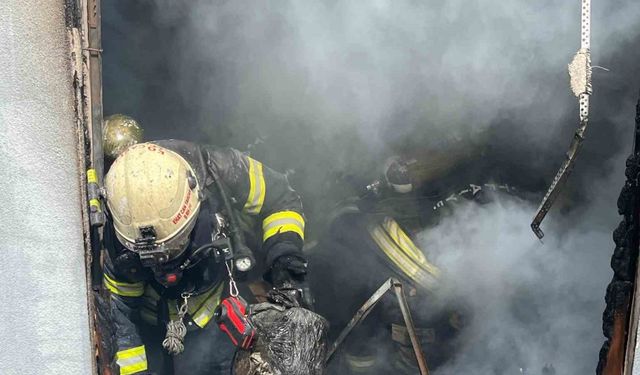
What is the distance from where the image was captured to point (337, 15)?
25.3ft

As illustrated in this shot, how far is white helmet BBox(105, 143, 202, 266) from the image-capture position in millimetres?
6172

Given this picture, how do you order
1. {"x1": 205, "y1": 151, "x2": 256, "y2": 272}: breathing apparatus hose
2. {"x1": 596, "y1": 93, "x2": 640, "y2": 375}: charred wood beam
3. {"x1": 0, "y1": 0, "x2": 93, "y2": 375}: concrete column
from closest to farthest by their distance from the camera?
1. {"x1": 596, "y1": 93, "x2": 640, "y2": 375}: charred wood beam
2. {"x1": 0, "y1": 0, "x2": 93, "y2": 375}: concrete column
3. {"x1": 205, "y1": 151, "x2": 256, "y2": 272}: breathing apparatus hose

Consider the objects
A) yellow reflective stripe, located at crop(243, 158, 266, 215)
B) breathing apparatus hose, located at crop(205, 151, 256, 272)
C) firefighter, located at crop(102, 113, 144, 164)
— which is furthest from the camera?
firefighter, located at crop(102, 113, 144, 164)

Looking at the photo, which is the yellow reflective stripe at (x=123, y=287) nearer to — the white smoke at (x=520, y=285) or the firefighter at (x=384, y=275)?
the firefighter at (x=384, y=275)

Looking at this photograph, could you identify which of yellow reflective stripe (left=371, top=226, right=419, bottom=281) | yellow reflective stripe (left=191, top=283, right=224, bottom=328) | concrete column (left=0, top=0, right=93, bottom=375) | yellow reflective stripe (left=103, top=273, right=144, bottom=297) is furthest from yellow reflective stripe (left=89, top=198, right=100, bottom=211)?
yellow reflective stripe (left=371, top=226, right=419, bottom=281)

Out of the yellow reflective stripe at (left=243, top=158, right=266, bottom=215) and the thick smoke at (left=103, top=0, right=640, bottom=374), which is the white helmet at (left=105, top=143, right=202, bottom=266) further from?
the thick smoke at (left=103, top=0, right=640, bottom=374)

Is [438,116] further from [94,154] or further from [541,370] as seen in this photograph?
[94,154]

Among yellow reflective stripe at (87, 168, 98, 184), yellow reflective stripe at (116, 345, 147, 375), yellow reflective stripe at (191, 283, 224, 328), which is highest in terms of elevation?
yellow reflective stripe at (87, 168, 98, 184)

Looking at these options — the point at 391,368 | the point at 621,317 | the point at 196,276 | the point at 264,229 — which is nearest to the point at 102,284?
the point at 196,276

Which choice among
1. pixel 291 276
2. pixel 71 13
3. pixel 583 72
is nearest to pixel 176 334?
pixel 291 276

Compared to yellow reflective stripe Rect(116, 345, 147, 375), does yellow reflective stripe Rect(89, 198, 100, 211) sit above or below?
above

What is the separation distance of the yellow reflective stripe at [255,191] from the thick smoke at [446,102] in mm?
1082

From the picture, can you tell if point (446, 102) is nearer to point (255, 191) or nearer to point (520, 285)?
point (520, 285)

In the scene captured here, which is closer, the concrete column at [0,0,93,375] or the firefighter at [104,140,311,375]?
the concrete column at [0,0,93,375]
